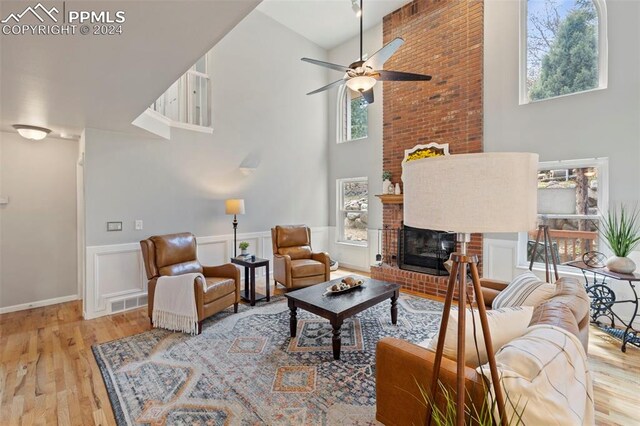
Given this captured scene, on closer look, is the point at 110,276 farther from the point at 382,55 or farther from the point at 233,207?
the point at 382,55

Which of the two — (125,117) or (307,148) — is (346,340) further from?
(307,148)

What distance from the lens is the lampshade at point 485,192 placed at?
97cm

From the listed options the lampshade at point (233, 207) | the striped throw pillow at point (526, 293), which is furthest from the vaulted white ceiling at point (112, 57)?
the striped throw pillow at point (526, 293)

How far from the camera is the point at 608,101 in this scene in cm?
330

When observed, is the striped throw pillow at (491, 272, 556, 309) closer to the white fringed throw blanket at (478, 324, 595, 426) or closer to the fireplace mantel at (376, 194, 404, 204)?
the white fringed throw blanket at (478, 324, 595, 426)

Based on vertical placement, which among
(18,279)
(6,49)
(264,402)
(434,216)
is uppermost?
(6,49)

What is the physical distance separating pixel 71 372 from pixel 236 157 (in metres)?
→ 3.44

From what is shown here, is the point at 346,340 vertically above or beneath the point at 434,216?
beneath

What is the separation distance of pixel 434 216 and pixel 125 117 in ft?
11.0

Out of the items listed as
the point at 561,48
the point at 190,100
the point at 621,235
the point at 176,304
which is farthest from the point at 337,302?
the point at 561,48

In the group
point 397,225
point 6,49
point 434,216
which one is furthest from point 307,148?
point 434,216

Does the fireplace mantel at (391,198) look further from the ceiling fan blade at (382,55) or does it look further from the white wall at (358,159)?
the ceiling fan blade at (382,55)

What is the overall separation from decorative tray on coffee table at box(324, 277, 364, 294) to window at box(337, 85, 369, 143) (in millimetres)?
3655

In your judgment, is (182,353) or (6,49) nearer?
(6,49)
